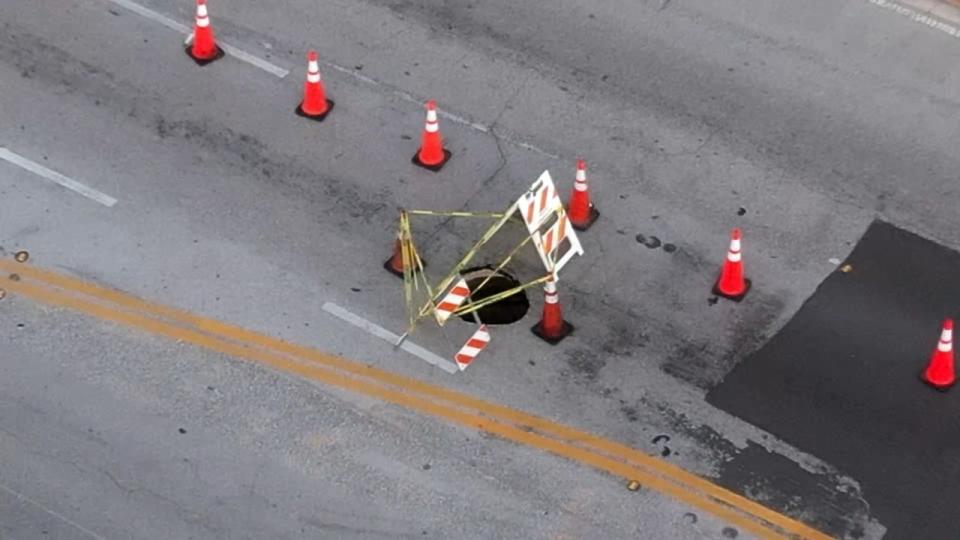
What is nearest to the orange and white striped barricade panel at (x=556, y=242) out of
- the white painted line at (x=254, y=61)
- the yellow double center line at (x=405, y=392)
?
the yellow double center line at (x=405, y=392)

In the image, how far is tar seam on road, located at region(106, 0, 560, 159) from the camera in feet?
47.3

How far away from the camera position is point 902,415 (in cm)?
1209

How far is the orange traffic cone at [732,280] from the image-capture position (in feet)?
42.0

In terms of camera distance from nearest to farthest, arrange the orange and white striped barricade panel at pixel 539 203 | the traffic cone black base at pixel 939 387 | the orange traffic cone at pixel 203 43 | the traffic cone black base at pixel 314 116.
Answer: the traffic cone black base at pixel 939 387 < the orange and white striped barricade panel at pixel 539 203 < the traffic cone black base at pixel 314 116 < the orange traffic cone at pixel 203 43

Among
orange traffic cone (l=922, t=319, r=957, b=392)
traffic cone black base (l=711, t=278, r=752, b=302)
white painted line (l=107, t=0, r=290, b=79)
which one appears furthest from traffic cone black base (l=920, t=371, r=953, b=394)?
white painted line (l=107, t=0, r=290, b=79)

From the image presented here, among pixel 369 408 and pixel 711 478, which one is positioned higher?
pixel 711 478

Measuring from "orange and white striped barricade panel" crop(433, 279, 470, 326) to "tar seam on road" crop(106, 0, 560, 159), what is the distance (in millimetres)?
2159

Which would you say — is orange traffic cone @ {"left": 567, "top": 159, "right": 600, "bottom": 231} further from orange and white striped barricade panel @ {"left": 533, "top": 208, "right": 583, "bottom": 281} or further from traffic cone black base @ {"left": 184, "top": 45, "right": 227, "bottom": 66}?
traffic cone black base @ {"left": 184, "top": 45, "right": 227, "bottom": 66}

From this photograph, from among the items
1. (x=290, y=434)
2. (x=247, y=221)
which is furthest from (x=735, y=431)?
(x=247, y=221)

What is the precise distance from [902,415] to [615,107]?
4177 mm

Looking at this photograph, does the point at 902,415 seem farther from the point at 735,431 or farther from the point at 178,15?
the point at 178,15

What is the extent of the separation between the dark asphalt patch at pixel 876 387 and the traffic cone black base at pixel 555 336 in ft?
4.22

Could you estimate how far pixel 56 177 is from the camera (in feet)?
45.7

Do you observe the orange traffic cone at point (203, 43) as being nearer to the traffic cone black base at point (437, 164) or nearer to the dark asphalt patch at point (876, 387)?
the traffic cone black base at point (437, 164)
